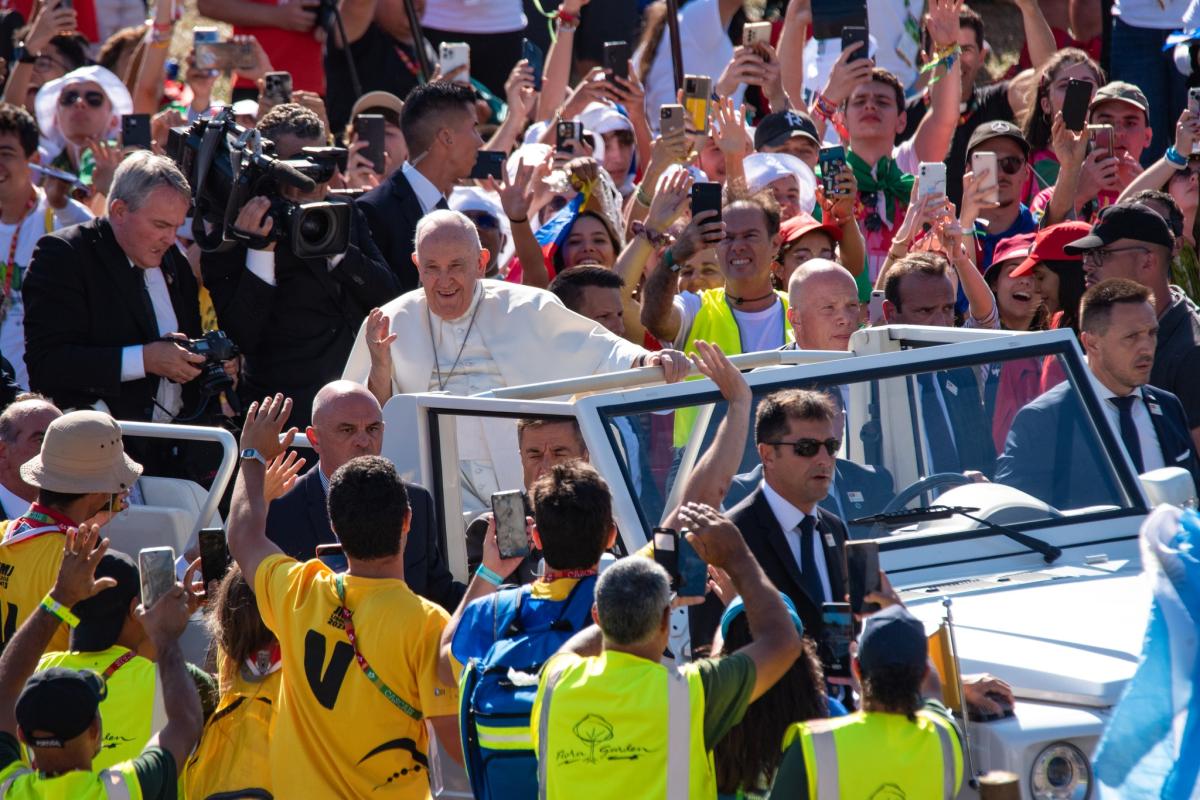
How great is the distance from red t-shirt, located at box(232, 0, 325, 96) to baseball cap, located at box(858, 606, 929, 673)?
8.39 m

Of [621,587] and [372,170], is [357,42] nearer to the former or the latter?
[372,170]

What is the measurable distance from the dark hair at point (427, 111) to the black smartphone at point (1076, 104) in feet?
9.43

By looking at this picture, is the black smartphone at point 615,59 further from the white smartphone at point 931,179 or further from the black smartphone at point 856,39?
the white smartphone at point 931,179

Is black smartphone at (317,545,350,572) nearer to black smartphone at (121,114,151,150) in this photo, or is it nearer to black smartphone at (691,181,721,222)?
black smartphone at (691,181,721,222)

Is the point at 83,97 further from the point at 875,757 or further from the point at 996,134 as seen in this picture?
the point at 875,757

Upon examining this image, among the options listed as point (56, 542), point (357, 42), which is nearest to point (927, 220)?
point (56, 542)

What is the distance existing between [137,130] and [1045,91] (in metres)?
4.73

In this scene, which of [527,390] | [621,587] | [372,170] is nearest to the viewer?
[621,587]

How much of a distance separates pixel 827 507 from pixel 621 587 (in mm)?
1535

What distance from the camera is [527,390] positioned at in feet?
19.0

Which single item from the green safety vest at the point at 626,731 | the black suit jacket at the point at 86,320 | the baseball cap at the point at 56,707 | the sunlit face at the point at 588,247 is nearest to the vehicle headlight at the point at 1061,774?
the green safety vest at the point at 626,731

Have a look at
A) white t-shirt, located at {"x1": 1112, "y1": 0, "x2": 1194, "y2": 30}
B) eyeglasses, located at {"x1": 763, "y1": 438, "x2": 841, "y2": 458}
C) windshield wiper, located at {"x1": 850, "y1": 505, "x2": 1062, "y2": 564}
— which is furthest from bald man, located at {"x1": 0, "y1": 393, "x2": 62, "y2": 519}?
white t-shirt, located at {"x1": 1112, "y1": 0, "x2": 1194, "y2": 30}

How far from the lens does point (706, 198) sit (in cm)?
732

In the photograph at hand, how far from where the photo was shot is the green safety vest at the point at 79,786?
3.93 meters
